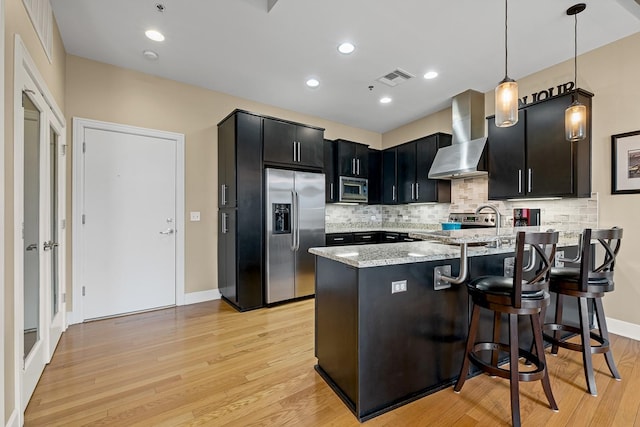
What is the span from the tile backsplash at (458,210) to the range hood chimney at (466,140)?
0.36 metres

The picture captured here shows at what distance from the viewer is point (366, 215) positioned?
19.4 feet

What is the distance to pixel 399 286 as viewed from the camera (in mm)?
1785

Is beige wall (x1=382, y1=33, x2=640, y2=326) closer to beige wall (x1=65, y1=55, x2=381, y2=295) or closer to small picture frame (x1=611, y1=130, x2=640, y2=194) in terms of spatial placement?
small picture frame (x1=611, y1=130, x2=640, y2=194)

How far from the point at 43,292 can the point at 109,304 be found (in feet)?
3.94

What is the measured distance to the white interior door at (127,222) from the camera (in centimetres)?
324

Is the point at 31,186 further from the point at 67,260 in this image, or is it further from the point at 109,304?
the point at 109,304

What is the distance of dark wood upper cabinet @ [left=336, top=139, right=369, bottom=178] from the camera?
510cm

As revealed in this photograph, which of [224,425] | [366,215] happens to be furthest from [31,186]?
[366,215]

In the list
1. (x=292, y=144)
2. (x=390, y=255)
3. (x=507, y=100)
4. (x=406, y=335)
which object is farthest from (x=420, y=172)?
(x=406, y=335)

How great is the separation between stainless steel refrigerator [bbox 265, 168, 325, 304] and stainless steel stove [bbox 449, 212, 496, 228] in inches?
85.2

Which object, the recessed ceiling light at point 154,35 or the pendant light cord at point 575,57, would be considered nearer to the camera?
the pendant light cord at point 575,57

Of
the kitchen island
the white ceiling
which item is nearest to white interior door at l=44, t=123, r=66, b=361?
the white ceiling

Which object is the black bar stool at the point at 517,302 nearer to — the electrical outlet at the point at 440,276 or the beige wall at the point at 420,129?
the electrical outlet at the point at 440,276

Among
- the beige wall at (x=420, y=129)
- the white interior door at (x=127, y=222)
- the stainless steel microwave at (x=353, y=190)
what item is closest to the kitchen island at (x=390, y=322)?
the white interior door at (x=127, y=222)
